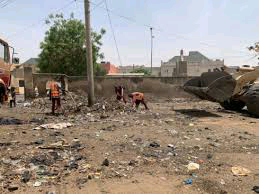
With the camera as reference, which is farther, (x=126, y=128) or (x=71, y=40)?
(x=71, y=40)

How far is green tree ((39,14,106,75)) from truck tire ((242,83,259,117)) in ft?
78.3

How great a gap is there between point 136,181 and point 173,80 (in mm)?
19152

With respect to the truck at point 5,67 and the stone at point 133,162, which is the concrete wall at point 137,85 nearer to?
the truck at point 5,67

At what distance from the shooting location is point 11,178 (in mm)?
5754

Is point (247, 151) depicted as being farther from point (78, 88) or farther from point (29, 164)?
point (78, 88)

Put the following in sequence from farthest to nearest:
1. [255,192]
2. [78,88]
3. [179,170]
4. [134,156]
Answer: [78,88]
[134,156]
[179,170]
[255,192]

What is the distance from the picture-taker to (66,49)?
36188 mm

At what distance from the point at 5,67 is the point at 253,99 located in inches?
314

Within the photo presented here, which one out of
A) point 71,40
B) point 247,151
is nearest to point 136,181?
point 247,151

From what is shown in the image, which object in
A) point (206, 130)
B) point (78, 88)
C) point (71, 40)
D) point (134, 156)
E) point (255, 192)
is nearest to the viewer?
point (255, 192)

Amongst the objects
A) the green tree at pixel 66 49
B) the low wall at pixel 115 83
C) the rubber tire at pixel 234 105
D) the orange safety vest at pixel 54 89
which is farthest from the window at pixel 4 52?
the green tree at pixel 66 49

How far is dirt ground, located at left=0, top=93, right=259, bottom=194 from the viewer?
5.56 metres

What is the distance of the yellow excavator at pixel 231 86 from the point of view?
13453mm

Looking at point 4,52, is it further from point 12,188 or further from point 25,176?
point 12,188
